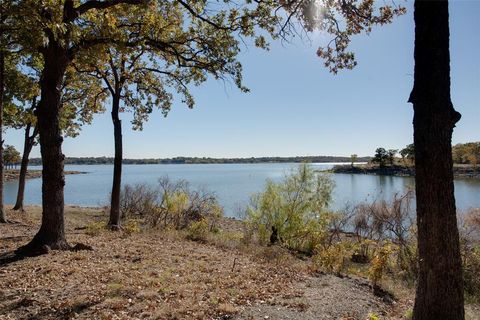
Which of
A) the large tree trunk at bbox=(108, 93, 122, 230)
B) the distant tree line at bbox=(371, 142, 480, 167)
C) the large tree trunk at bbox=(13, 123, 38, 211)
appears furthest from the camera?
the distant tree line at bbox=(371, 142, 480, 167)

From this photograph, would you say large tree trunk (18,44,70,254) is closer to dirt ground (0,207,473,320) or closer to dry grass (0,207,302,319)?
dirt ground (0,207,473,320)

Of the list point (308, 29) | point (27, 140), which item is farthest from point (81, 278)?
point (27, 140)

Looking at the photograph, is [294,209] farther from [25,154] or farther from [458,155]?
[458,155]

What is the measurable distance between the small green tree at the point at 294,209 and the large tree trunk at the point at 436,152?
13501 millimetres

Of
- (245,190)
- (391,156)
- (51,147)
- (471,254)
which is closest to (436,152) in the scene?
(51,147)

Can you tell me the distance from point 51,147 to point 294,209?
41.5 feet

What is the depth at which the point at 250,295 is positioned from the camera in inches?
261

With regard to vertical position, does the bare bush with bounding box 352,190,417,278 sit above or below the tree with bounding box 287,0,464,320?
below

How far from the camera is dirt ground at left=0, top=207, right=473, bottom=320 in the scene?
5.78 metres

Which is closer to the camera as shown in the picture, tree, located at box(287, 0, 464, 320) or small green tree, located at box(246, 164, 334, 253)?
tree, located at box(287, 0, 464, 320)

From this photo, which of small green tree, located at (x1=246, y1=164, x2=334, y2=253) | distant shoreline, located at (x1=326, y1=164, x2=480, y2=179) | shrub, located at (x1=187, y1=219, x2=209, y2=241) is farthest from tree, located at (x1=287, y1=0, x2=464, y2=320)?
distant shoreline, located at (x1=326, y1=164, x2=480, y2=179)

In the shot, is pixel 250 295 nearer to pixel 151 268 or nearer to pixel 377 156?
pixel 151 268

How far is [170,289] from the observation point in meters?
6.74

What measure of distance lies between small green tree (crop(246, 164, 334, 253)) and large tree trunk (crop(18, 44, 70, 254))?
10828mm
